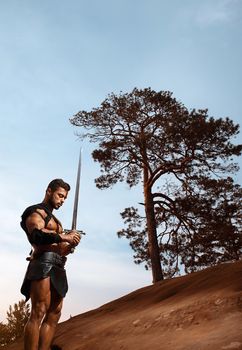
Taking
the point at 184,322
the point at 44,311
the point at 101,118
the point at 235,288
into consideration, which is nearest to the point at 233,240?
the point at 101,118

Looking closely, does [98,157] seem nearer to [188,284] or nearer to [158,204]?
[158,204]

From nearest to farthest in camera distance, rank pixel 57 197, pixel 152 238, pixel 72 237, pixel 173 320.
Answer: pixel 72 237 < pixel 57 197 < pixel 173 320 < pixel 152 238

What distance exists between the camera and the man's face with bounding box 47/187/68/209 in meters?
4.47

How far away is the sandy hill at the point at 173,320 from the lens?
15.9 ft

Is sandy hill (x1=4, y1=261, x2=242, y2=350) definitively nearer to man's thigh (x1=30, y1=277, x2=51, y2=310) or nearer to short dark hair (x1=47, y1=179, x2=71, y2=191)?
man's thigh (x1=30, y1=277, x2=51, y2=310)

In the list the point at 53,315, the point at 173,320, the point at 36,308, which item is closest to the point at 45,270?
the point at 36,308

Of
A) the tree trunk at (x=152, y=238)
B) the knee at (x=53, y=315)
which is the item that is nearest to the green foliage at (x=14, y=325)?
the tree trunk at (x=152, y=238)

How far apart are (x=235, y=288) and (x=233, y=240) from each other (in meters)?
8.29

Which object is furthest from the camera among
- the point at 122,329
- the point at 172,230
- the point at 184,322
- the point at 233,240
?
the point at 172,230

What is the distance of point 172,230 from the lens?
16.0 m

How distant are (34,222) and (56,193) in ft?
1.55

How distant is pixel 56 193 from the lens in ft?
14.7

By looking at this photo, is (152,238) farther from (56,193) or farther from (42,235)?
(42,235)

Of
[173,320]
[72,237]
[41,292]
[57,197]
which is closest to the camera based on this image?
[72,237]
